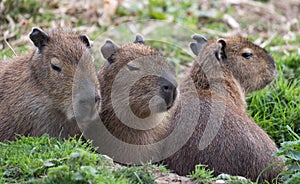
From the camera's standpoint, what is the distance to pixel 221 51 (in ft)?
20.2

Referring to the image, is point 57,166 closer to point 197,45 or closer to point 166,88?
point 166,88

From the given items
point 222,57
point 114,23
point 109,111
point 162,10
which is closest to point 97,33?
point 114,23

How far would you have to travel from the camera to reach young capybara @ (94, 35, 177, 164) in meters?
4.96

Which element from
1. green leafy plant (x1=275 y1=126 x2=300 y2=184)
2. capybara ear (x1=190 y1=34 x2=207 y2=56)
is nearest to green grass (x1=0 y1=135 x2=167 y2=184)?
green leafy plant (x1=275 y1=126 x2=300 y2=184)

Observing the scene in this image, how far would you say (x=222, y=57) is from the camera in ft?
20.3

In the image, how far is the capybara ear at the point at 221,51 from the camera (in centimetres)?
611

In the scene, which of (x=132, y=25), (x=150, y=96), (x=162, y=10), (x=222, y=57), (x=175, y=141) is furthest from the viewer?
(x=162, y=10)

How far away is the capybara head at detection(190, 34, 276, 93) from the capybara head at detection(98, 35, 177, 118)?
4.06ft

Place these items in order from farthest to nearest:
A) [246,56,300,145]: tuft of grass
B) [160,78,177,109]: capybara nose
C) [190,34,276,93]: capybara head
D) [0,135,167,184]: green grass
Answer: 1. [246,56,300,145]: tuft of grass
2. [190,34,276,93]: capybara head
3. [160,78,177,109]: capybara nose
4. [0,135,167,184]: green grass

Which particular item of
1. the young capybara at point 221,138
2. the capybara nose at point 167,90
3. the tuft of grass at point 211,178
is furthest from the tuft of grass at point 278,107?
the capybara nose at point 167,90

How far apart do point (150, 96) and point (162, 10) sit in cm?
543

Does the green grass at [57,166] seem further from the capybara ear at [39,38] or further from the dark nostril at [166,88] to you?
the capybara ear at [39,38]

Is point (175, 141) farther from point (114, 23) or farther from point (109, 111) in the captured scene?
point (114, 23)

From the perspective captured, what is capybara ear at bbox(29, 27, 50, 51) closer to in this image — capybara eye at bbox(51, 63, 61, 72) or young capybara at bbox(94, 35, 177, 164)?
capybara eye at bbox(51, 63, 61, 72)
